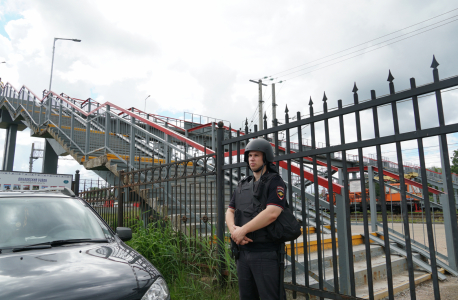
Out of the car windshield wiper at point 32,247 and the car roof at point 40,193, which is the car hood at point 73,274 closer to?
the car windshield wiper at point 32,247

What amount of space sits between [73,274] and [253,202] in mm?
1358

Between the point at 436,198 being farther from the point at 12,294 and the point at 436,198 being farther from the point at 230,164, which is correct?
the point at 12,294

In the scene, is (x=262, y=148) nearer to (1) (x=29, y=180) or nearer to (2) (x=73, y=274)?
(2) (x=73, y=274)

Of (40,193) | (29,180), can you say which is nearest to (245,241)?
(40,193)

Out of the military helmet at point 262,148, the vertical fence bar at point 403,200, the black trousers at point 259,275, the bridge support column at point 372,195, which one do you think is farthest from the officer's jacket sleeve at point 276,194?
the bridge support column at point 372,195

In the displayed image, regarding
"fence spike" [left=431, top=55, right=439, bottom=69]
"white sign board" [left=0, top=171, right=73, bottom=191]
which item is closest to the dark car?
"fence spike" [left=431, top=55, right=439, bottom=69]

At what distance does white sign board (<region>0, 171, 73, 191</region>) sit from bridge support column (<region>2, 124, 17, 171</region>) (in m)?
9.99

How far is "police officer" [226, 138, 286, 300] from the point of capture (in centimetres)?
228

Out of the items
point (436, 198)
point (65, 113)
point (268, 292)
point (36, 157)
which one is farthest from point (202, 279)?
point (36, 157)

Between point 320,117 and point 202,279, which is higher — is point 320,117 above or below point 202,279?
above

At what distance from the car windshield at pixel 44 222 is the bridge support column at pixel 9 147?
16.1m

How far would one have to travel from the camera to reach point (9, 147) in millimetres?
16438

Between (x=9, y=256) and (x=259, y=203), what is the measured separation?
6.26 feet

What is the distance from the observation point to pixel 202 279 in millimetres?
3686
